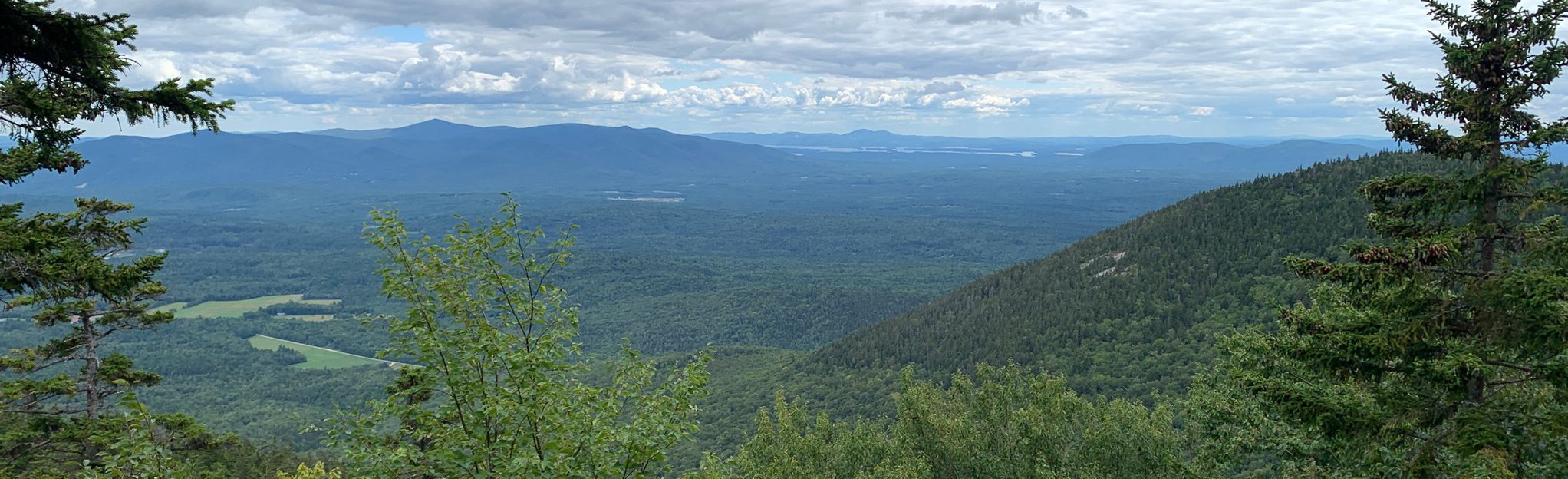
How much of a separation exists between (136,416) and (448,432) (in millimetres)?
3164

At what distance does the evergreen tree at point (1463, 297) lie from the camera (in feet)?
37.6

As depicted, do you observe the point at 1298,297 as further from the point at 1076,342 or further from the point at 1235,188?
the point at 1235,188

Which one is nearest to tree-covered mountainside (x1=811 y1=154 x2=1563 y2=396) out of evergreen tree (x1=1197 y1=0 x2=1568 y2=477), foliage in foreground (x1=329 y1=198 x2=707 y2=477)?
evergreen tree (x1=1197 y1=0 x2=1568 y2=477)

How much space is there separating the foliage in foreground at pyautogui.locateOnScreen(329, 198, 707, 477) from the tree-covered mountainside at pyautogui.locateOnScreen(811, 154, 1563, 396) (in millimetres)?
89981

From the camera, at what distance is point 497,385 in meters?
11.3

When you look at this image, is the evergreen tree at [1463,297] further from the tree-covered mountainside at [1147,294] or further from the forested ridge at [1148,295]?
the forested ridge at [1148,295]

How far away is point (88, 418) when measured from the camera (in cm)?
1950

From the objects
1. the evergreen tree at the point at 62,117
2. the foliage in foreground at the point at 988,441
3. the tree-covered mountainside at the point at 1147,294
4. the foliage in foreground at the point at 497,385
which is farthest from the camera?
the tree-covered mountainside at the point at 1147,294

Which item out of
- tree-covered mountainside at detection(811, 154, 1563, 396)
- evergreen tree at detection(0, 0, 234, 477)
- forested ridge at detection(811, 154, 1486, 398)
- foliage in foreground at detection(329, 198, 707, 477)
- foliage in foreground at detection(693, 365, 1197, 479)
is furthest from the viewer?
tree-covered mountainside at detection(811, 154, 1563, 396)

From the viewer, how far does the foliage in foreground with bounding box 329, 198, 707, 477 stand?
34.8 feet

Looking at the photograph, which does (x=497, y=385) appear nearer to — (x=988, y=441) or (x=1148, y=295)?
(x=988, y=441)

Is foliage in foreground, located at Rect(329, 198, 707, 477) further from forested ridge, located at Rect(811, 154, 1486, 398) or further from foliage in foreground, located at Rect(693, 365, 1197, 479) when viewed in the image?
forested ridge, located at Rect(811, 154, 1486, 398)

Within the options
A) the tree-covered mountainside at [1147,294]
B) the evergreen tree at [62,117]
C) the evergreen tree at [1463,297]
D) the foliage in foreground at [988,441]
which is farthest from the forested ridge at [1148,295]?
the evergreen tree at [62,117]

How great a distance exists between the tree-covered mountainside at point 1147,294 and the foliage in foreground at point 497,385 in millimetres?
89981
